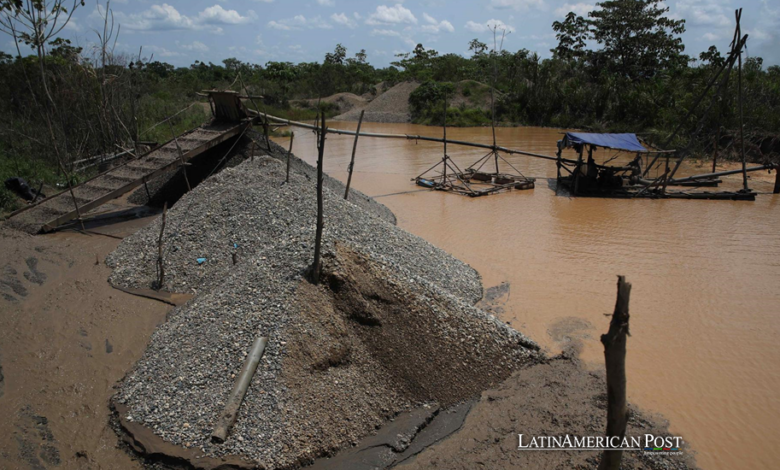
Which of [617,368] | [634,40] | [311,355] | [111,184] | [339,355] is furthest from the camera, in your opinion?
[634,40]

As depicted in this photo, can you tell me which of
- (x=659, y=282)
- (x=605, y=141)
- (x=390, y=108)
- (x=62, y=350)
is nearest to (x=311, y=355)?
(x=62, y=350)

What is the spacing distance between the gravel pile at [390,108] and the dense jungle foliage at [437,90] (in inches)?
37.4

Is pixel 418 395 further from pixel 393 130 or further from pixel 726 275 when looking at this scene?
pixel 393 130

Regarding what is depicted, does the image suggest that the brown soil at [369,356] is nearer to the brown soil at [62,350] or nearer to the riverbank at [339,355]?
the riverbank at [339,355]

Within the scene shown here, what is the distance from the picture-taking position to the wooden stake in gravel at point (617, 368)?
7.47 ft

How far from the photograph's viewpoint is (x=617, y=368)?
94.5 inches

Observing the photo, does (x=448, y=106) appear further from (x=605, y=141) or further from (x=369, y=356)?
(x=369, y=356)

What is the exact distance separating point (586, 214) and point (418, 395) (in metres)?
7.61

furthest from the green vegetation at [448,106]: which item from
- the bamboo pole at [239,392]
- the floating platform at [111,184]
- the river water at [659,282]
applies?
the bamboo pole at [239,392]

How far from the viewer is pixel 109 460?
3.58m

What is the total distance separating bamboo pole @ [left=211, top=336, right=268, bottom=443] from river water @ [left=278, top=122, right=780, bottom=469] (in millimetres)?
2995

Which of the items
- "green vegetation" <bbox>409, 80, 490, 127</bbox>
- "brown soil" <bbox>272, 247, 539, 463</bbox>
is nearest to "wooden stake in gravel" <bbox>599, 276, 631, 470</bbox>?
"brown soil" <bbox>272, 247, 539, 463</bbox>

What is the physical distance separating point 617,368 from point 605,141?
10.4 m

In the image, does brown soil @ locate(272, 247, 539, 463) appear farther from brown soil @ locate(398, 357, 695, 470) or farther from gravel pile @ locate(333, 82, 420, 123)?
gravel pile @ locate(333, 82, 420, 123)
